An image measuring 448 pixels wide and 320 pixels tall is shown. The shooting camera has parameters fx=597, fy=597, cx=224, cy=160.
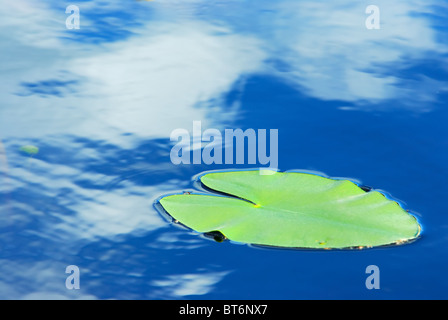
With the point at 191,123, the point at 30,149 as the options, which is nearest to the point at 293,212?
the point at 191,123

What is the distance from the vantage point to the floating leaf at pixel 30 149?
8.63 ft

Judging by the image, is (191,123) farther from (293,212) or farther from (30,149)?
(293,212)

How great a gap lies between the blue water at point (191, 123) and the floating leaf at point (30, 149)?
25mm

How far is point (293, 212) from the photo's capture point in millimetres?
2209

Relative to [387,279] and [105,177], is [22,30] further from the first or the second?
[387,279]

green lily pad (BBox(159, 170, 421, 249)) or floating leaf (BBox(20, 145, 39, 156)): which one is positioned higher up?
floating leaf (BBox(20, 145, 39, 156))

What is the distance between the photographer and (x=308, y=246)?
2033 millimetres

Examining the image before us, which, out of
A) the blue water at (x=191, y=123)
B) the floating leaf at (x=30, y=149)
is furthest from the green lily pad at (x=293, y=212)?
the floating leaf at (x=30, y=149)

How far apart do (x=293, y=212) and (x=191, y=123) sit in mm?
857

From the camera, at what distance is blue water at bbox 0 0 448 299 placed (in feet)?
6.39

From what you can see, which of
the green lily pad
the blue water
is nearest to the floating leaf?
the blue water

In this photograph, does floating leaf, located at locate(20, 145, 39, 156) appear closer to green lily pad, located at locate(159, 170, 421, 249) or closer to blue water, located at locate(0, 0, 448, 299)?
blue water, located at locate(0, 0, 448, 299)

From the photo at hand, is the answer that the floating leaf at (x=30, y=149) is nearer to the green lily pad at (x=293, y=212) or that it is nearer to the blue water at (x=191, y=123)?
the blue water at (x=191, y=123)

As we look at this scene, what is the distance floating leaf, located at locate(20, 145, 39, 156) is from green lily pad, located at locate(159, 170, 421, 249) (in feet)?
2.34
